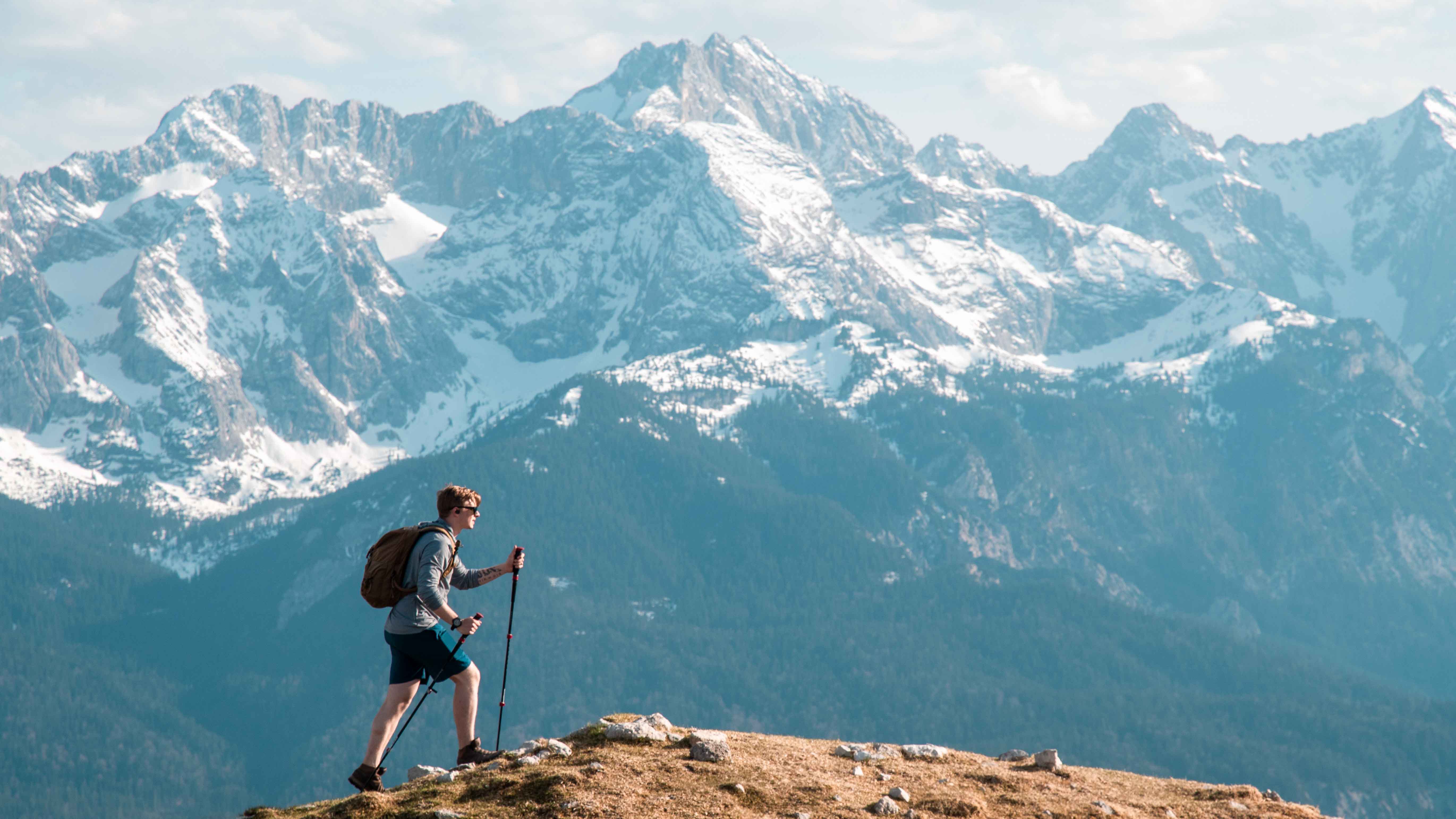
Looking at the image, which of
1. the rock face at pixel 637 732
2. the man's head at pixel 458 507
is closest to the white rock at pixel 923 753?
the rock face at pixel 637 732

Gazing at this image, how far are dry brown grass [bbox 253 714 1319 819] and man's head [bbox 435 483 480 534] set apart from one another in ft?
17.6

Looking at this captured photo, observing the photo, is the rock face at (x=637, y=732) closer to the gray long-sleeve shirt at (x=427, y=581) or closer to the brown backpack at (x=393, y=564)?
the gray long-sleeve shirt at (x=427, y=581)

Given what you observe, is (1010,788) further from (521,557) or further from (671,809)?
(521,557)

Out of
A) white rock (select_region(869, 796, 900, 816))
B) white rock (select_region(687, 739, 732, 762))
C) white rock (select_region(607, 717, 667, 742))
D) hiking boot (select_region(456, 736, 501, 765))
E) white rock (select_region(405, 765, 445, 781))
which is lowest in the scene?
white rock (select_region(869, 796, 900, 816))

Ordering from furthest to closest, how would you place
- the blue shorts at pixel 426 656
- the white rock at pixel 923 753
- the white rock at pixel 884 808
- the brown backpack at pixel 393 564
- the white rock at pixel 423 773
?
1. the white rock at pixel 923 753
2. the white rock at pixel 423 773
3. the white rock at pixel 884 808
4. the blue shorts at pixel 426 656
5. the brown backpack at pixel 393 564

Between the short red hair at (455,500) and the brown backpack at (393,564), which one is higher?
the short red hair at (455,500)

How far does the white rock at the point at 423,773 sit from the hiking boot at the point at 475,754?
513 millimetres

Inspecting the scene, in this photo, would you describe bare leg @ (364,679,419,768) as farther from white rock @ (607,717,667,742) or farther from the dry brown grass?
white rock @ (607,717,667,742)

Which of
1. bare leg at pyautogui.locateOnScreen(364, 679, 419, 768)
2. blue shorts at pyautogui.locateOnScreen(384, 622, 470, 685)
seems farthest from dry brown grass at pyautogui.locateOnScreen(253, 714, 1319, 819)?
blue shorts at pyautogui.locateOnScreen(384, 622, 470, 685)

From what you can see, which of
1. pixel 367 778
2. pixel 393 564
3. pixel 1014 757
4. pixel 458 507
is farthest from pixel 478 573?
pixel 1014 757

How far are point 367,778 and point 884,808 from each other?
10576mm

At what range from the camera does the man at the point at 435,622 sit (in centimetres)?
2769

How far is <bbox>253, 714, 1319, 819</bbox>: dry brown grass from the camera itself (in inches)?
1102

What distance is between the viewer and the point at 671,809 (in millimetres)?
27672
